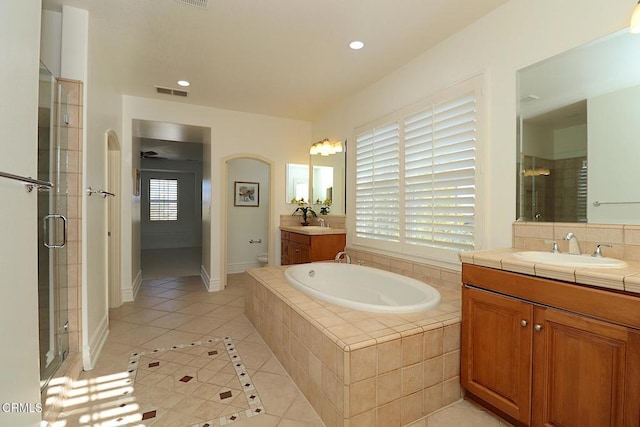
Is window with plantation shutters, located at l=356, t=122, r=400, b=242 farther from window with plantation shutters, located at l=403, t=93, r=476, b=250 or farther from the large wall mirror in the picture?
the large wall mirror

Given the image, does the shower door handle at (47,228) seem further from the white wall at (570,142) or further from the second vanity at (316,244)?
the white wall at (570,142)

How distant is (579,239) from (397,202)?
1539 millimetres

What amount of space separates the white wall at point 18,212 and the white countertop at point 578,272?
2180 mm

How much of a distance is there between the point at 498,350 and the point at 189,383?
1.94 m

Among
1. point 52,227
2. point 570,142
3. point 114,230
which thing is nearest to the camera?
point 570,142

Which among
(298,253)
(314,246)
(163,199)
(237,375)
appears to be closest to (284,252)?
(298,253)

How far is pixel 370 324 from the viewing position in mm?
1738

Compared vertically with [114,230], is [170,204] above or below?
above

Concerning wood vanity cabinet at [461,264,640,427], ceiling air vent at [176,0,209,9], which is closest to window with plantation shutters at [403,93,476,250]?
wood vanity cabinet at [461,264,640,427]

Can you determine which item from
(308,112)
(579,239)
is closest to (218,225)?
(308,112)

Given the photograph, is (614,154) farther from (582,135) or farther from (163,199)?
(163,199)

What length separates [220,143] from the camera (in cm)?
439

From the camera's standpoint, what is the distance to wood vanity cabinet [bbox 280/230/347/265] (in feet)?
12.4
